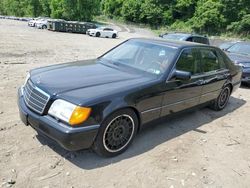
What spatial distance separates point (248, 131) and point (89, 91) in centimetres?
348

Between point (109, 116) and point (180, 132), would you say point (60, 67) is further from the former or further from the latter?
point (180, 132)

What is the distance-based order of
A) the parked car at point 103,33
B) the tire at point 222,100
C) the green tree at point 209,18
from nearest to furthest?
1. the tire at point 222,100
2. the parked car at point 103,33
3. the green tree at point 209,18

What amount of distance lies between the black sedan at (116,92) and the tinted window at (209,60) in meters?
0.02

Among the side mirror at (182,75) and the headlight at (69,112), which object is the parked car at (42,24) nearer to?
the side mirror at (182,75)

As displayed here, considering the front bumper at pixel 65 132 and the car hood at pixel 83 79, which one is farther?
the car hood at pixel 83 79

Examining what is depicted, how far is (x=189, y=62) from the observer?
15.9 ft

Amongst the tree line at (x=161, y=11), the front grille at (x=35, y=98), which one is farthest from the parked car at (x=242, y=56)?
the tree line at (x=161, y=11)

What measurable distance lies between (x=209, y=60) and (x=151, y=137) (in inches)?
81.5

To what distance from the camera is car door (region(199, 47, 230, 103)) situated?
17.3 ft

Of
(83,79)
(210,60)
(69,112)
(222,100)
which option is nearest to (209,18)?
(222,100)

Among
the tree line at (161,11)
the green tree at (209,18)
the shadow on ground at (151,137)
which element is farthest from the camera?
the green tree at (209,18)

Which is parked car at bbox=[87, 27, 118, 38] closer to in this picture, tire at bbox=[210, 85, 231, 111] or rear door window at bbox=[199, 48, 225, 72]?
tire at bbox=[210, 85, 231, 111]

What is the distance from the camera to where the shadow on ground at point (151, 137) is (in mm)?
3724

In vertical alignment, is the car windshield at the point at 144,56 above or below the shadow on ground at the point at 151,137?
above
